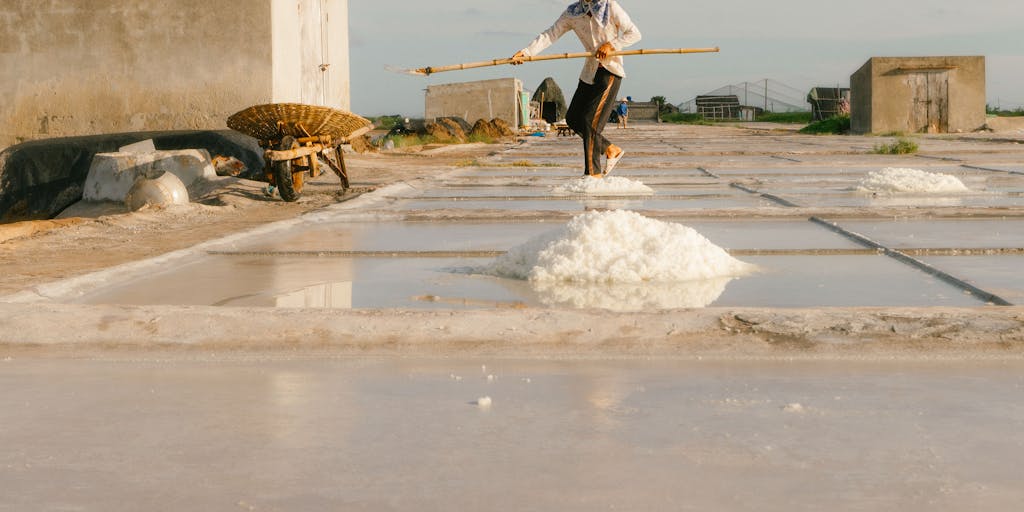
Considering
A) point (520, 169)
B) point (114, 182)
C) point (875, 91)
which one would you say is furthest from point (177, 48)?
point (875, 91)

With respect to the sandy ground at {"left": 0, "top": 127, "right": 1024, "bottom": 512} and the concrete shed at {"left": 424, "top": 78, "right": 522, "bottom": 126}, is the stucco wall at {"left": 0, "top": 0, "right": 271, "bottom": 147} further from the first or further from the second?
the concrete shed at {"left": 424, "top": 78, "right": 522, "bottom": 126}

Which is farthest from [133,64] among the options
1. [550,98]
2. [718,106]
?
[718,106]

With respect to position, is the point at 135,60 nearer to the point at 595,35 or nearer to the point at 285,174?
the point at 285,174

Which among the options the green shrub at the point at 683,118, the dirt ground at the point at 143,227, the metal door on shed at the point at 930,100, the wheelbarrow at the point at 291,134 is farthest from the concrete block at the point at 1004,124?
the green shrub at the point at 683,118

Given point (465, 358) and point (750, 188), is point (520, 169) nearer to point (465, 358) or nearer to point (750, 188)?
point (750, 188)

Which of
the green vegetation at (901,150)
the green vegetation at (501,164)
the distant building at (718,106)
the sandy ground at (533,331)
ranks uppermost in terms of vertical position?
the distant building at (718,106)

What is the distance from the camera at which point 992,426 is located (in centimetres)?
258

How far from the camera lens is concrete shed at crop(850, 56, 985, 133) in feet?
95.7

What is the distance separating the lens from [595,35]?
966cm

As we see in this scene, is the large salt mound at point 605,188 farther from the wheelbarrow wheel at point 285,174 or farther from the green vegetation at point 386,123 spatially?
the green vegetation at point 386,123

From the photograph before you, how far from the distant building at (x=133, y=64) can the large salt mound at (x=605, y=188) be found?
455cm

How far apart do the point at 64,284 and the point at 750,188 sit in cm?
687

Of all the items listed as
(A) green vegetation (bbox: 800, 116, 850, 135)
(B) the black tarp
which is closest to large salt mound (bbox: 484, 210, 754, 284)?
(B) the black tarp

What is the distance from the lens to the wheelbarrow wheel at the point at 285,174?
960 centimetres
